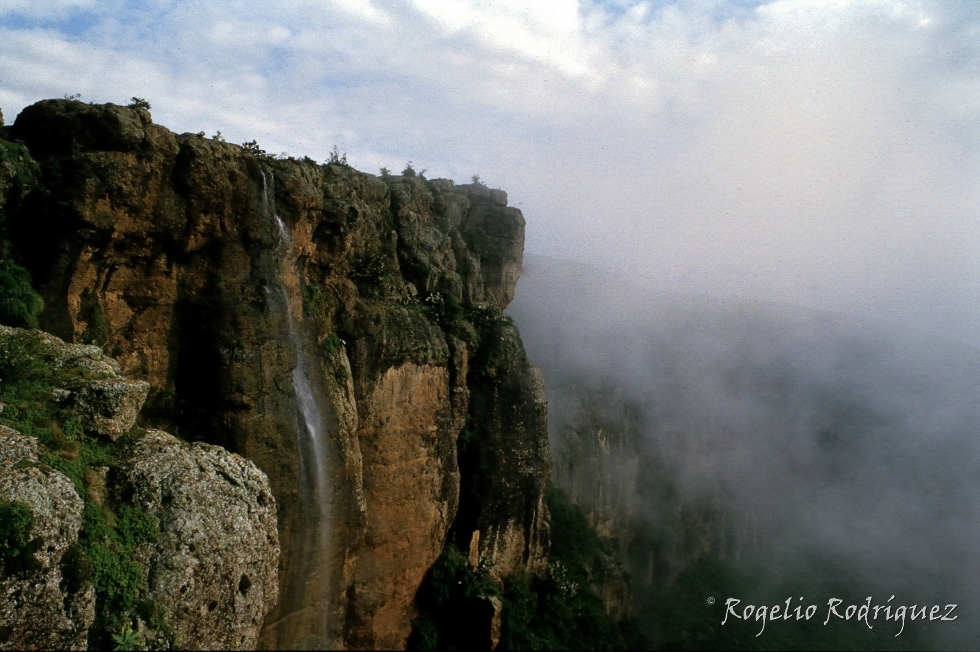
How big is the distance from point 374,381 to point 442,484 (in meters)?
3.74

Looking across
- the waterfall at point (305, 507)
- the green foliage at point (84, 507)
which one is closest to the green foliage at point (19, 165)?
the green foliage at point (84, 507)

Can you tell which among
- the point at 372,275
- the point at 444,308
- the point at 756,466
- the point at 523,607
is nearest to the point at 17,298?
the point at 372,275

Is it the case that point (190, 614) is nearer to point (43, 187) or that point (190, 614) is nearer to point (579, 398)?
point (43, 187)

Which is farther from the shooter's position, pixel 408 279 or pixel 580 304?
pixel 580 304

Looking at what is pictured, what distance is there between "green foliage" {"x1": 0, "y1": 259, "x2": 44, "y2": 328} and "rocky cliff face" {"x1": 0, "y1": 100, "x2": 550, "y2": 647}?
328mm

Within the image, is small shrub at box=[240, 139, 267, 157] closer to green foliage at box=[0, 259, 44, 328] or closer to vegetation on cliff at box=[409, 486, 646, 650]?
green foliage at box=[0, 259, 44, 328]

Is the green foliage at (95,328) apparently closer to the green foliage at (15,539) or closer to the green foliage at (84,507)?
the green foliage at (84,507)

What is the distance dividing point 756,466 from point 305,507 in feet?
106

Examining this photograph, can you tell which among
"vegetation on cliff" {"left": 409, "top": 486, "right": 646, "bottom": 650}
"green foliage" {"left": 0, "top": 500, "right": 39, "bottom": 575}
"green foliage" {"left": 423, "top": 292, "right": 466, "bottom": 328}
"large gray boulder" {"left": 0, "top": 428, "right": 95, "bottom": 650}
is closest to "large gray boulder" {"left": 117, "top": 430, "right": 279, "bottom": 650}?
"large gray boulder" {"left": 0, "top": 428, "right": 95, "bottom": 650}

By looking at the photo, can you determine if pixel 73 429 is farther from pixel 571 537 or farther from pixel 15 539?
pixel 571 537

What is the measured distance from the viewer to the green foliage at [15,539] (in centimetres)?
646

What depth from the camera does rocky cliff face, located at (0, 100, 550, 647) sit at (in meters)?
11.1

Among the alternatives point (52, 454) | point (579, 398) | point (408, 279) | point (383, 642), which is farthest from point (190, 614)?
point (579, 398)

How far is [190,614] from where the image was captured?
27.1 ft
